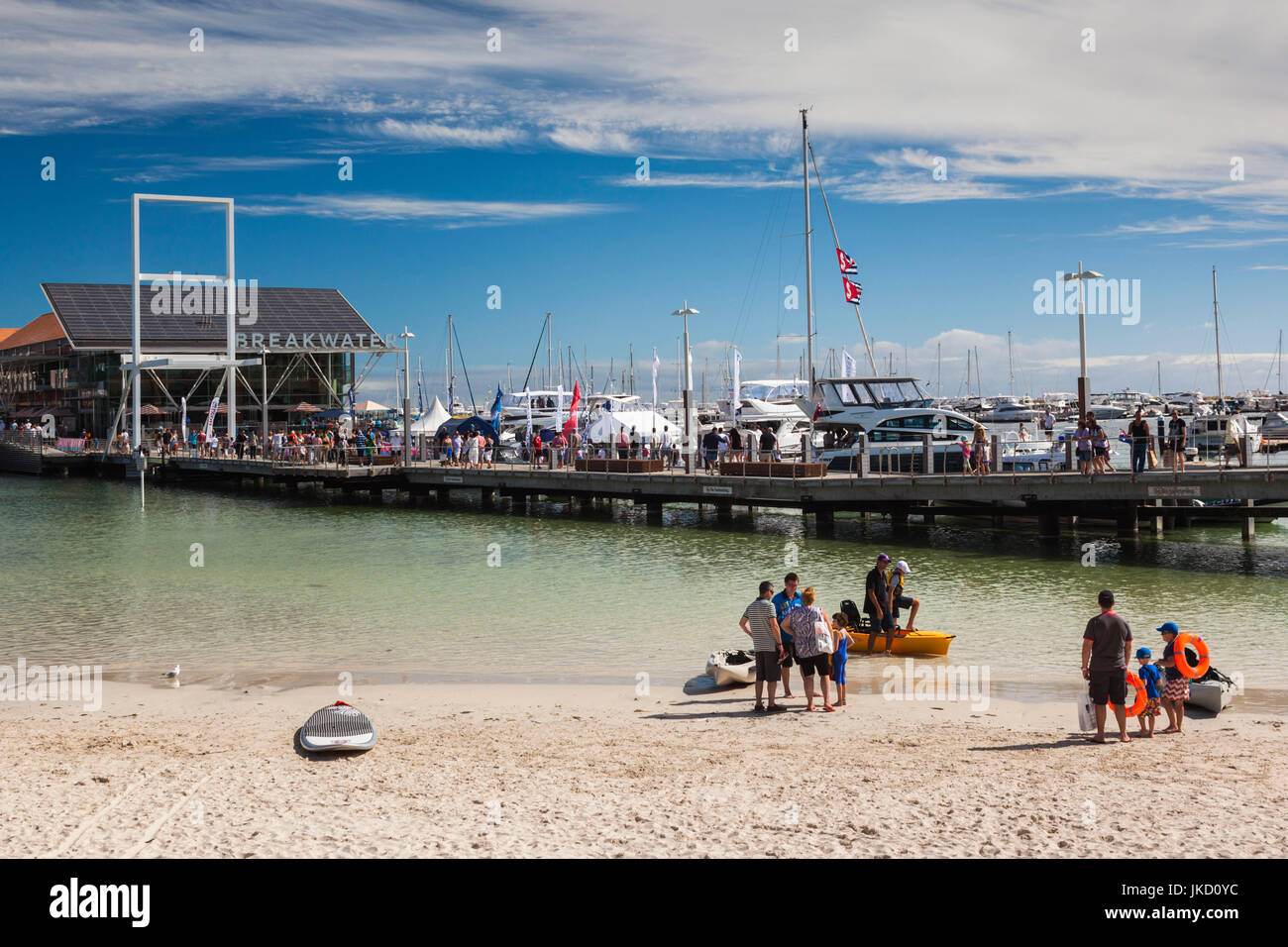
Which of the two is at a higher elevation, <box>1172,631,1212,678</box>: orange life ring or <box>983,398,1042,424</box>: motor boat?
<box>983,398,1042,424</box>: motor boat

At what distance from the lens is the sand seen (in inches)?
316

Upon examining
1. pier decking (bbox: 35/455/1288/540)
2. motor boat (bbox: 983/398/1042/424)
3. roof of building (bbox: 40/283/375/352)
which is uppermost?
roof of building (bbox: 40/283/375/352)

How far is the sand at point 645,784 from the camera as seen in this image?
8.03 m

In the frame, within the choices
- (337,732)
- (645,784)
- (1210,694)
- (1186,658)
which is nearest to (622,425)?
(1210,694)

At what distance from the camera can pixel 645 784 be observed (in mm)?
9609

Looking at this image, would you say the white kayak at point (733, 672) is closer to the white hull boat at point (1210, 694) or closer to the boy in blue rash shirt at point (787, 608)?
the boy in blue rash shirt at point (787, 608)

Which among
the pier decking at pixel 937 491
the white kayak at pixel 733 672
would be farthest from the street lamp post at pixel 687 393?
the white kayak at pixel 733 672

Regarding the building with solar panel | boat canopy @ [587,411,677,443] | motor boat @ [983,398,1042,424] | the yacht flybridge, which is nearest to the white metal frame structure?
the building with solar panel

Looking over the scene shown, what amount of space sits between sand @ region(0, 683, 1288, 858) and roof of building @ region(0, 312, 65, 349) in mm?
82169

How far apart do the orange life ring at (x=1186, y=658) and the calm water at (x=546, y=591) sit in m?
2.73

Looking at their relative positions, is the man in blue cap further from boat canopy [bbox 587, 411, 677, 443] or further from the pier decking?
boat canopy [bbox 587, 411, 677, 443]
